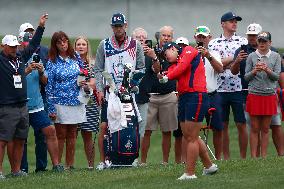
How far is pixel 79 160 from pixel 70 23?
428 inches

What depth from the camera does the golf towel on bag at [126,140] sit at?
17.7m

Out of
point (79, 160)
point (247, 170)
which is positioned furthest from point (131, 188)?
point (79, 160)

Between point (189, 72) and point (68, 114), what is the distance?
2970 mm

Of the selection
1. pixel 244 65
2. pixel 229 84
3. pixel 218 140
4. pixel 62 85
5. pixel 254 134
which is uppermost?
pixel 244 65

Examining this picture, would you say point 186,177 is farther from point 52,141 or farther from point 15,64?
point 15,64

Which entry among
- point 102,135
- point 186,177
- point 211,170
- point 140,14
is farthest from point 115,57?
point 140,14

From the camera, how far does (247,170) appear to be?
53.8ft

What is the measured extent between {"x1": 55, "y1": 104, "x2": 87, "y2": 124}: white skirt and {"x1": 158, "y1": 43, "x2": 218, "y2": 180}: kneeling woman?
2.65 metres

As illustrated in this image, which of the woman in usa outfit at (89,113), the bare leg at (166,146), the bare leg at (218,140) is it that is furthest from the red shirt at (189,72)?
the bare leg at (166,146)

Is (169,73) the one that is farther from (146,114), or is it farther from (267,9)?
(267,9)

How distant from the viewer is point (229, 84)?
19.3 metres

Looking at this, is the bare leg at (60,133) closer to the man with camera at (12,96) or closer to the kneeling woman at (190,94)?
the man with camera at (12,96)

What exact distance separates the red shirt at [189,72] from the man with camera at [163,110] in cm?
329

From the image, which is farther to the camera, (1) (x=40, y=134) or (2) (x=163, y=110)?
(2) (x=163, y=110)
